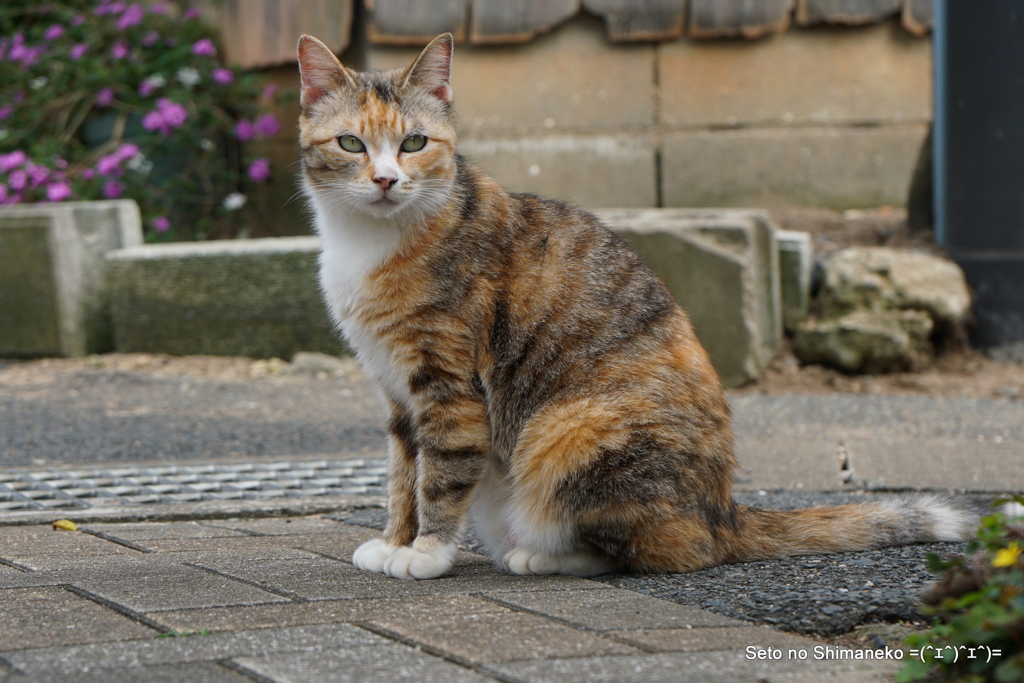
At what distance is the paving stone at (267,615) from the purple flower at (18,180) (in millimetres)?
6472

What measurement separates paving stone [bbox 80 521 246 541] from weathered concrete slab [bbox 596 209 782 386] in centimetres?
330

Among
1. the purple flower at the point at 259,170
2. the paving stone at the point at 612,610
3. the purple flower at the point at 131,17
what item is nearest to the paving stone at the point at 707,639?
the paving stone at the point at 612,610

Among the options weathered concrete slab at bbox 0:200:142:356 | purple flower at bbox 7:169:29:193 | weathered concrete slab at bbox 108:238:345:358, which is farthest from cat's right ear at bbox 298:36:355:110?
purple flower at bbox 7:169:29:193

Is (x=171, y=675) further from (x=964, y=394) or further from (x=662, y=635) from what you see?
(x=964, y=394)

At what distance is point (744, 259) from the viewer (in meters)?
6.10

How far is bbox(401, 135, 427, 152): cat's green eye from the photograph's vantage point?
10.1 ft

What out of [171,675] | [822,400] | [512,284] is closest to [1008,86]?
[822,400]

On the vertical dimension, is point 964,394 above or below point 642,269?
below

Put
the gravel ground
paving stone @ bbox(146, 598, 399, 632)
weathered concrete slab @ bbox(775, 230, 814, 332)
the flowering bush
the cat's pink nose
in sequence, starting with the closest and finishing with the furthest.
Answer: paving stone @ bbox(146, 598, 399, 632), the gravel ground, the cat's pink nose, weathered concrete slab @ bbox(775, 230, 814, 332), the flowering bush

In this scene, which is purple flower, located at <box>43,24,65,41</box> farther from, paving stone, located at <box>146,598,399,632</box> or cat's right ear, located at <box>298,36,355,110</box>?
paving stone, located at <box>146,598,399,632</box>

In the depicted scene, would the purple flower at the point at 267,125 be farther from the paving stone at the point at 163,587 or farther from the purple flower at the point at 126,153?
the paving stone at the point at 163,587

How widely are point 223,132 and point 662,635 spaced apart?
7.48 m

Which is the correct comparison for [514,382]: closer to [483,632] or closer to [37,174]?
[483,632]

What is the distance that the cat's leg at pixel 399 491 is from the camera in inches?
119
